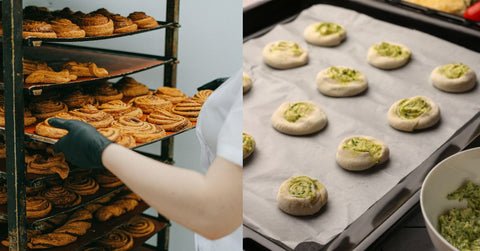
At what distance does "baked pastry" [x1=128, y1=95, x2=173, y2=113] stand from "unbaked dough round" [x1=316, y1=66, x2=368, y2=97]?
0.60 metres

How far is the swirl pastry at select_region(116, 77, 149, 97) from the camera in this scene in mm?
1563

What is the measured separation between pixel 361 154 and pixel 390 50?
59 centimetres

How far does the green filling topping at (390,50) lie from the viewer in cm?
180

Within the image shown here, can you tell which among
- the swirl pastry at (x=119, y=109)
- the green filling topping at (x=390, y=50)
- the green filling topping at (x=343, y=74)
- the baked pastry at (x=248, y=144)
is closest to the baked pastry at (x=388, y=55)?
the green filling topping at (x=390, y=50)

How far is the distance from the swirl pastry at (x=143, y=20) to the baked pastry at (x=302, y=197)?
0.61 m

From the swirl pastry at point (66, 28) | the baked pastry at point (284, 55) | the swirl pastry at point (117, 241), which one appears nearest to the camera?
the swirl pastry at point (66, 28)

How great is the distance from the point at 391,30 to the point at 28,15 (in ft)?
4.34

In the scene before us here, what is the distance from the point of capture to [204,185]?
0.71m

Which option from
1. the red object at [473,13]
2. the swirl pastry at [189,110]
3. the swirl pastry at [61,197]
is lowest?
the swirl pastry at [61,197]

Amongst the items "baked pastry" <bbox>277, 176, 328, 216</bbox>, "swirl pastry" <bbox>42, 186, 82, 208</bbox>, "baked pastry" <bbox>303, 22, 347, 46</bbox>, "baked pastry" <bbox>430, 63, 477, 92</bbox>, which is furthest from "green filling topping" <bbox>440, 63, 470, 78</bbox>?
"swirl pastry" <bbox>42, 186, 82, 208</bbox>

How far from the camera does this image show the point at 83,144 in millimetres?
996

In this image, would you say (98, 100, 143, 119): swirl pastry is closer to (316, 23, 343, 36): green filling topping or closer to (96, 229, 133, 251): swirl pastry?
(96, 229, 133, 251): swirl pastry

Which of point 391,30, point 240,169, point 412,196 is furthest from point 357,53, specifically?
point 240,169

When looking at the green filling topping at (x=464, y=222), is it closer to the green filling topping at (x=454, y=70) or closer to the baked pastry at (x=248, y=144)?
the baked pastry at (x=248, y=144)
